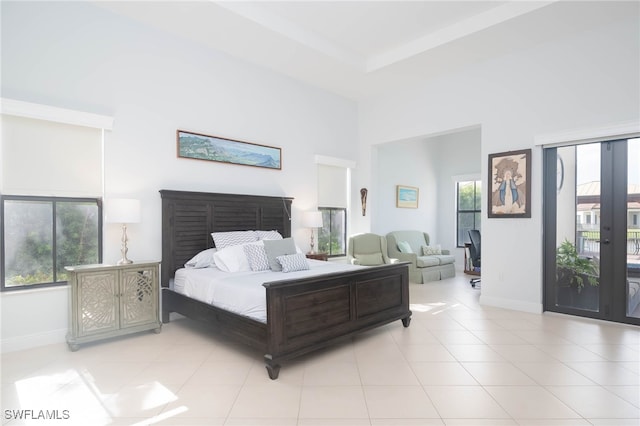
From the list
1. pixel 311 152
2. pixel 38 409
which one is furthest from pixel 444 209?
pixel 38 409

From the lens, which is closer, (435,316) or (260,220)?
(435,316)

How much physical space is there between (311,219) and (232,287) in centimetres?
248

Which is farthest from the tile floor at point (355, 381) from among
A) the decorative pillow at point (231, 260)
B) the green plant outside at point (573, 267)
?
the decorative pillow at point (231, 260)

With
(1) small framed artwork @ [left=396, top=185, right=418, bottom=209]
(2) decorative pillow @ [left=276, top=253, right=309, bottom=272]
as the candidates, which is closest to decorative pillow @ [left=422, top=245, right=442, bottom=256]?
(1) small framed artwork @ [left=396, top=185, right=418, bottom=209]

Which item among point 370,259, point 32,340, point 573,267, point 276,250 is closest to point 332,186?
point 370,259

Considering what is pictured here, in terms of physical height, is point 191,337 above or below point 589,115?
below

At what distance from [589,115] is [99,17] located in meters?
5.81

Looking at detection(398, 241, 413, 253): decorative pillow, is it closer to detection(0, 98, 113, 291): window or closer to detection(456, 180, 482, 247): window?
detection(456, 180, 482, 247): window

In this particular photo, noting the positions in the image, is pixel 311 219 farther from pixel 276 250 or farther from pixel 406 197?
pixel 406 197

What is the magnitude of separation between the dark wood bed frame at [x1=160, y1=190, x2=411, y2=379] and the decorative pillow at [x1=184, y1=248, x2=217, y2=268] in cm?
13

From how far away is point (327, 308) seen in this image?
3164 mm

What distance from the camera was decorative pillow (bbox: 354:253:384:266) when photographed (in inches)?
251

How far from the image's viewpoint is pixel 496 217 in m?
5.04

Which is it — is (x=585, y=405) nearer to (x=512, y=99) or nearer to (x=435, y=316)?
(x=435, y=316)
